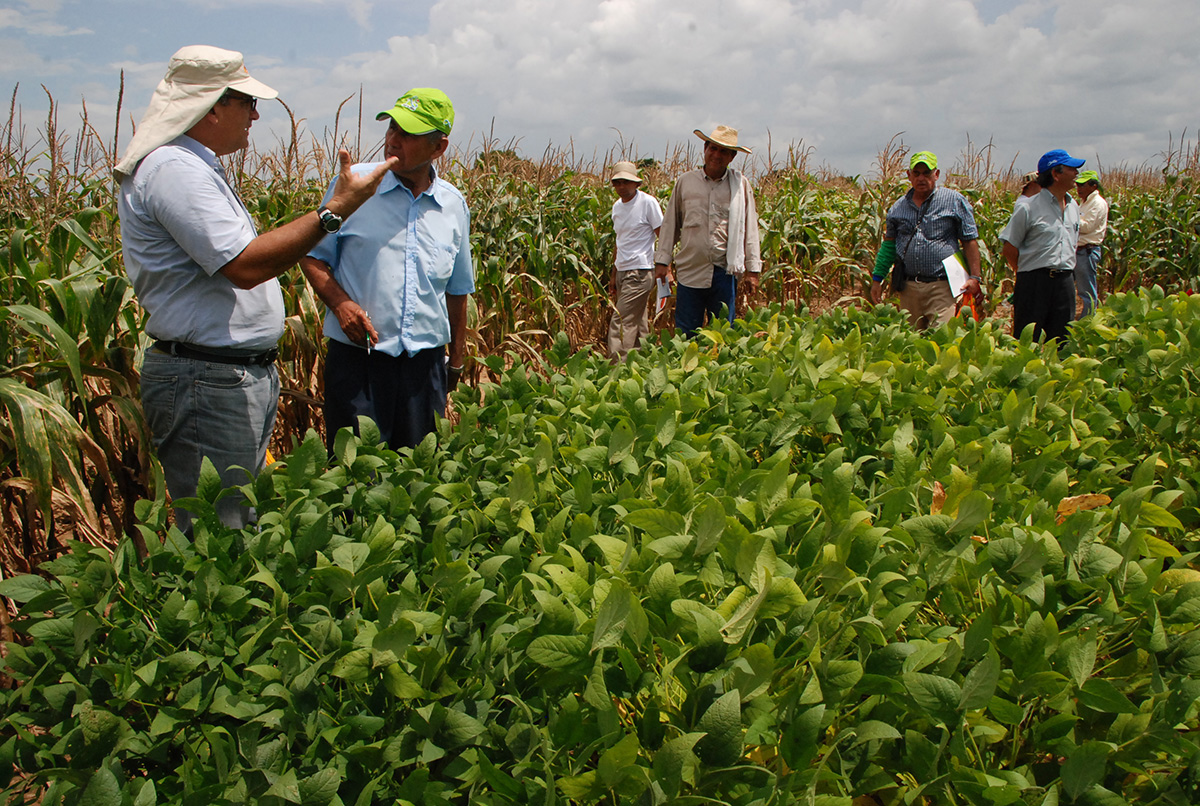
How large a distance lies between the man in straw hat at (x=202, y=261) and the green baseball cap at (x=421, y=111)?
56 cm

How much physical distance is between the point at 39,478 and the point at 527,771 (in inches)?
98.2

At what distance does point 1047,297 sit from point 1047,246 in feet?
1.53

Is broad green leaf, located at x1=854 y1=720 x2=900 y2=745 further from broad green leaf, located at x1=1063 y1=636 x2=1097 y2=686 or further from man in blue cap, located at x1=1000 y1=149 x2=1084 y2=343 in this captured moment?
man in blue cap, located at x1=1000 y1=149 x2=1084 y2=343

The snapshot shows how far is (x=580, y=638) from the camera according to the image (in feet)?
3.79

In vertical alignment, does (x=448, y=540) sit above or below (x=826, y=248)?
below

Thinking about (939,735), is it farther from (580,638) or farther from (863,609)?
(580,638)

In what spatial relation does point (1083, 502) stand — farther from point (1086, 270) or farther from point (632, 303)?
point (1086, 270)

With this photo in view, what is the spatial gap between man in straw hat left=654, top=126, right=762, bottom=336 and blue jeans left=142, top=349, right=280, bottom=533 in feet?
15.0

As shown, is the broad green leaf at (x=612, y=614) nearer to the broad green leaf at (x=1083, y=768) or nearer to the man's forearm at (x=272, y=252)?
the broad green leaf at (x=1083, y=768)

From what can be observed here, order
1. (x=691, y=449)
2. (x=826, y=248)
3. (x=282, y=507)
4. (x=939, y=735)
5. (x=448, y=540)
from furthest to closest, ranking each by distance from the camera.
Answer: (x=826, y=248) → (x=691, y=449) → (x=282, y=507) → (x=448, y=540) → (x=939, y=735)

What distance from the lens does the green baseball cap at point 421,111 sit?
138 inches

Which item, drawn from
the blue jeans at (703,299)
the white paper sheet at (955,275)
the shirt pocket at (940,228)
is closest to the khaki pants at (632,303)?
the blue jeans at (703,299)

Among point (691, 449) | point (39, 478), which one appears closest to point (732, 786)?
point (691, 449)

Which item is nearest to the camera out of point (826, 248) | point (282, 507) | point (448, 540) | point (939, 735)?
point (939, 735)
